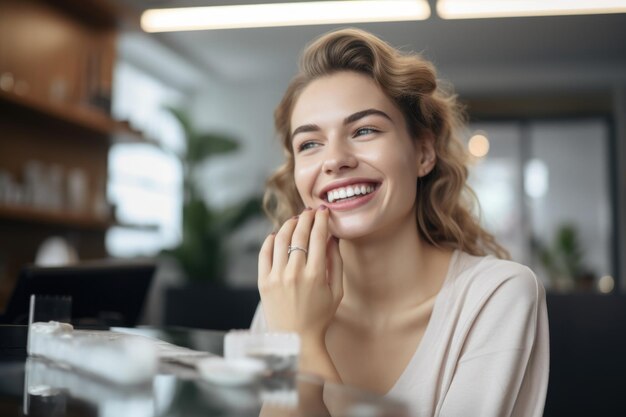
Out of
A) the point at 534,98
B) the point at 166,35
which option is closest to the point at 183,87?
the point at 166,35

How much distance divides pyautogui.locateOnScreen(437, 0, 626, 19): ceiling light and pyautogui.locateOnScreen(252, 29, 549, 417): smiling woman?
287cm

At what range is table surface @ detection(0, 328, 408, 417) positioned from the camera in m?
0.55

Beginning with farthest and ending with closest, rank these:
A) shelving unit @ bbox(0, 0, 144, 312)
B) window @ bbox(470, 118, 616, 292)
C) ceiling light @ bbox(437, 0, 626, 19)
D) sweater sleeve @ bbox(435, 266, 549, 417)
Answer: window @ bbox(470, 118, 616, 292), ceiling light @ bbox(437, 0, 626, 19), shelving unit @ bbox(0, 0, 144, 312), sweater sleeve @ bbox(435, 266, 549, 417)

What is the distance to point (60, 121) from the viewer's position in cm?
393

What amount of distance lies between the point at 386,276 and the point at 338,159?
28 centimetres

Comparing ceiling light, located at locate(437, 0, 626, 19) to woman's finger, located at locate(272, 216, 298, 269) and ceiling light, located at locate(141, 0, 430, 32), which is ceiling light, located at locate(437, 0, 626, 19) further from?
woman's finger, located at locate(272, 216, 298, 269)

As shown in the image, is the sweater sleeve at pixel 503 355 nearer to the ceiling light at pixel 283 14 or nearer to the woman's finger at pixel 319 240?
the woman's finger at pixel 319 240

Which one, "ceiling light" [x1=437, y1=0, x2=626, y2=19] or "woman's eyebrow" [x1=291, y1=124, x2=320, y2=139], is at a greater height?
"ceiling light" [x1=437, y1=0, x2=626, y2=19]

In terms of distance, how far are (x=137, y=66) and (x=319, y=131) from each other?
6.07 m

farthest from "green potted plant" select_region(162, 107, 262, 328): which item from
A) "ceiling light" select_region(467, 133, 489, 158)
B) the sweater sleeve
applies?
→ the sweater sleeve

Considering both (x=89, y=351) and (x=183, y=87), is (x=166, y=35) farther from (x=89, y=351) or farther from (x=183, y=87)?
(x=89, y=351)

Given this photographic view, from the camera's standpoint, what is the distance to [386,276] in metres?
1.42

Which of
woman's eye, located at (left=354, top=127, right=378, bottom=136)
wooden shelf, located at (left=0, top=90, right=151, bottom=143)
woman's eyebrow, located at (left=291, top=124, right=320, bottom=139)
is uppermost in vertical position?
wooden shelf, located at (left=0, top=90, right=151, bottom=143)

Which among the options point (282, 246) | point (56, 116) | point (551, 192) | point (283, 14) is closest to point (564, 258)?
point (551, 192)
